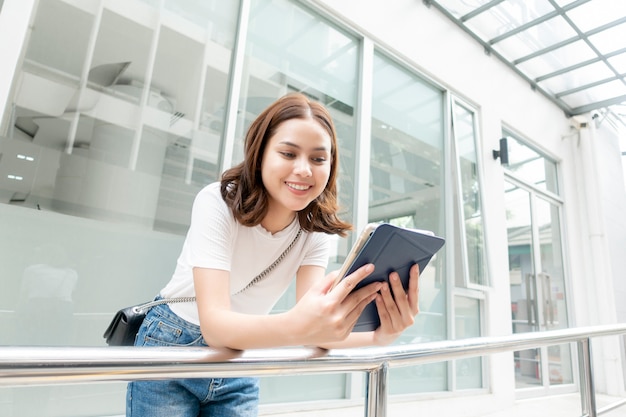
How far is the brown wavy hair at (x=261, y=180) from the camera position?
0.89 meters

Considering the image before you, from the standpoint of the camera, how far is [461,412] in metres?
3.32

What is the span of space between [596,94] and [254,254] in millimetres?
6496

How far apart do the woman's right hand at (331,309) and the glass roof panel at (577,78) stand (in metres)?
5.76

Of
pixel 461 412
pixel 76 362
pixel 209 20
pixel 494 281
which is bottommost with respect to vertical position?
pixel 461 412

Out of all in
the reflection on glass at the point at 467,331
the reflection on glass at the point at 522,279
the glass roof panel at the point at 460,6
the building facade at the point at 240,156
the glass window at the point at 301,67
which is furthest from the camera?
the reflection on glass at the point at 522,279

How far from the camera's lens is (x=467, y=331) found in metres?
3.66

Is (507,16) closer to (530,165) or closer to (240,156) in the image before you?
(530,165)

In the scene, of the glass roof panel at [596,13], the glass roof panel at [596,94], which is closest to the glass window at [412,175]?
the glass roof panel at [596,13]

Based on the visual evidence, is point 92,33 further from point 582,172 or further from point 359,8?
point 582,172

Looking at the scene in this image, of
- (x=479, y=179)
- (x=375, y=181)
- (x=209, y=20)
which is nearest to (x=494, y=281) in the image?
(x=479, y=179)

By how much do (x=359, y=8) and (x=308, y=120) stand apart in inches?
108

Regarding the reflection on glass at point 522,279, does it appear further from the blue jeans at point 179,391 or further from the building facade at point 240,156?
the blue jeans at point 179,391

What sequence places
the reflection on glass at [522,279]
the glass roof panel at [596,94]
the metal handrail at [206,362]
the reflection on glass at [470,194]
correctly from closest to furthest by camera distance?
the metal handrail at [206,362] → the reflection on glass at [470,194] → the reflection on glass at [522,279] → the glass roof panel at [596,94]

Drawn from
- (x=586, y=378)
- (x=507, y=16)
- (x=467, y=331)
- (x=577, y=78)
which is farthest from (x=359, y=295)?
(x=577, y=78)
